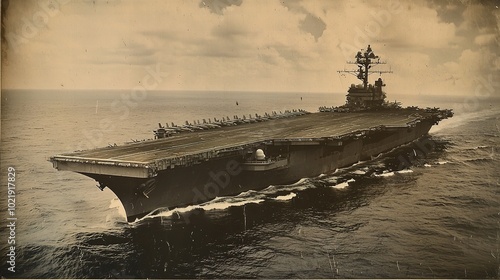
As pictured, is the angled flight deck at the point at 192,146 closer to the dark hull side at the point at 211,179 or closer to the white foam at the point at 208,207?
the dark hull side at the point at 211,179

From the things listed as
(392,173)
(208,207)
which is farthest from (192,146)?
(392,173)

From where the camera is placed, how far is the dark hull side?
1384 centimetres

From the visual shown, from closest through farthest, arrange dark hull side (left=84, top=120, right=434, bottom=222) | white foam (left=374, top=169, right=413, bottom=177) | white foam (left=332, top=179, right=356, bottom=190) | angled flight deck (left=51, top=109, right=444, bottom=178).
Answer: angled flight deck (left=51, top=109, right=444, bottom=178) < dark hull side (left=84, top=120, right=434, bottom=222) < white foam (left=332, top=179, right=356, bottom=190) < white foam (left=374, top=169, right=413, bottom=177)

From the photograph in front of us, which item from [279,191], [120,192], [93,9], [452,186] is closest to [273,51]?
[279,191]

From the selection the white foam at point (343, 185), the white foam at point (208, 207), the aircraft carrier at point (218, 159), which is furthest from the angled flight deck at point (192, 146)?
the white foam at point (343, 185)

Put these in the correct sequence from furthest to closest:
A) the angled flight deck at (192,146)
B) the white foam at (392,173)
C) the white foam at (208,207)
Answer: the white foam at (392,173) < the white foam at (208,207) < the angled flight deck at (192,146)

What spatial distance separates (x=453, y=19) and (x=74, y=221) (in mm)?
15149

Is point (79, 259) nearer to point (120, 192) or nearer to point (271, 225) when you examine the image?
point (120, 192)

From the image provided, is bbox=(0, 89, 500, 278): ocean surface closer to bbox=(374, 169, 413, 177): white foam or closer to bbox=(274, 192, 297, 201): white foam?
bbox=(274, 192, 297, 201): white foam

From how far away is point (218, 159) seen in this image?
15.3 m

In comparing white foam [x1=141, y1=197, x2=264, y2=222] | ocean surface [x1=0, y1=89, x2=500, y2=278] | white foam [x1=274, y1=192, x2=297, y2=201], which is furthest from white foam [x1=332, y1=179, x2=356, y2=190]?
white foam [x1=141, y1=197, x2=264, y2=222]

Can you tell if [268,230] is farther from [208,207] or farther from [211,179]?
[211,179]

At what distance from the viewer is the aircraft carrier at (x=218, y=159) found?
1342 centimetres

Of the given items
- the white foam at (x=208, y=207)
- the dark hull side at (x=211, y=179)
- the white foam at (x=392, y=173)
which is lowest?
the white foam at (x=208, y=207)
